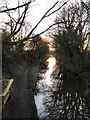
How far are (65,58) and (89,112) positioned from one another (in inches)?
888

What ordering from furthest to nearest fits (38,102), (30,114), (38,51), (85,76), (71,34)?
(38,51)
(71,34)
(85,76)
(38,102)
(30,114)

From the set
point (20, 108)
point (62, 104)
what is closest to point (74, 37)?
point (62, 104)

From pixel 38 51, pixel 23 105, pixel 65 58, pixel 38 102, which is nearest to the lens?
pixel 23 105

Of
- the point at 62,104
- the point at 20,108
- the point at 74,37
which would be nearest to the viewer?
the point at 20,108

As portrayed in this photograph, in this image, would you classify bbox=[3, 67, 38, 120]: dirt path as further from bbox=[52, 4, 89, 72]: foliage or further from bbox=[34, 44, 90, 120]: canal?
bbox=[52, 4, 89, 72]: foliage

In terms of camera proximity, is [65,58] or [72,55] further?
[65,58]

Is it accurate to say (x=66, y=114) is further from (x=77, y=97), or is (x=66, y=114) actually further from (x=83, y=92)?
(x=83, y=92)

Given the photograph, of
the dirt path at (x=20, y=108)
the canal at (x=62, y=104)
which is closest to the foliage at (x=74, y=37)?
the canal at (x=62, y=104)

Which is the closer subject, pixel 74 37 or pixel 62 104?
pixel 62 104

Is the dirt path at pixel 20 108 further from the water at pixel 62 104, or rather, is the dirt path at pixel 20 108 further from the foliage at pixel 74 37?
the foliage at pixel 74 37

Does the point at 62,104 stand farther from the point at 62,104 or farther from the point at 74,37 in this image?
the point at 74,37

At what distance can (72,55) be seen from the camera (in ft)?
106

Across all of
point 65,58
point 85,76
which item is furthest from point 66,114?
point 65,58

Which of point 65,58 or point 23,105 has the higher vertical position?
point 65,58
